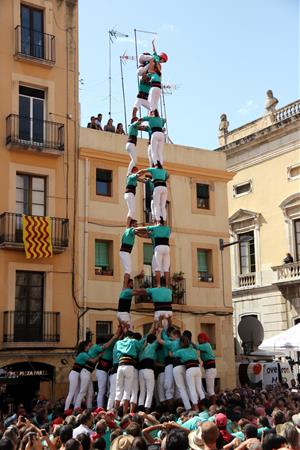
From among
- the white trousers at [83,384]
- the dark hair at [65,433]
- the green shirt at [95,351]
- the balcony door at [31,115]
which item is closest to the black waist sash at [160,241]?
the green shirt at [95,351]

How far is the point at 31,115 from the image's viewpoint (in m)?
24.8

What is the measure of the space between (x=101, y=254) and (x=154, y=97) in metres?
8.70

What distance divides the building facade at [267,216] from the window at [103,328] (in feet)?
32.0

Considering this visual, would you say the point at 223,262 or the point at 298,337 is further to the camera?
the point at 223,262

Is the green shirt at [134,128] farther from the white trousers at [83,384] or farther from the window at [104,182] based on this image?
the window at [104,182]

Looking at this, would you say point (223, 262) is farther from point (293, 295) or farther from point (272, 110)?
point (272, 110)

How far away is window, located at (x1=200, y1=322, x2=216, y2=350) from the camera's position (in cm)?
2747

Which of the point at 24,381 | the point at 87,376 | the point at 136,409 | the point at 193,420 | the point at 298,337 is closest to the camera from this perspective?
the point at 193,420

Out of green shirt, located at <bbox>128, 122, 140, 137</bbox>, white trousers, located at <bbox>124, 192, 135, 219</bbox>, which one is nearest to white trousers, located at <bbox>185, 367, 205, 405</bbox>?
white trousers, located at <bbox>124, 192, 135, 219</bbox>

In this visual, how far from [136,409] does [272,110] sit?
21519 millimetres

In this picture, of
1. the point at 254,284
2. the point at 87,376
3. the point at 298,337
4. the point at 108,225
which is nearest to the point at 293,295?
the point at 254,284

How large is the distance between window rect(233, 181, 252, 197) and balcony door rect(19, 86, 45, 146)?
13103mm

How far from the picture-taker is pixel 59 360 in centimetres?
2295

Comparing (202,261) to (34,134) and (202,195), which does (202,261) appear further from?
(34,134)
